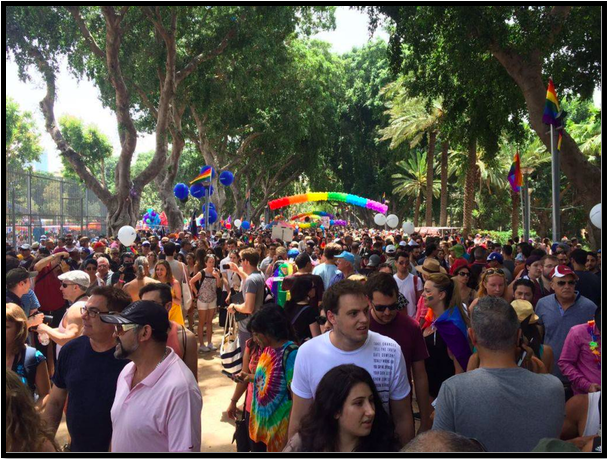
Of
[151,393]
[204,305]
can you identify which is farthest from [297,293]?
[204,305]

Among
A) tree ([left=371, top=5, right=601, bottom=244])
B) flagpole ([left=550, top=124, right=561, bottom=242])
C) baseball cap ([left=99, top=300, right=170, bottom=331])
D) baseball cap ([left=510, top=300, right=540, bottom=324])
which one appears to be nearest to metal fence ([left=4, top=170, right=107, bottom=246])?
tree ([left=371, top=5, right=601, bottom=244])

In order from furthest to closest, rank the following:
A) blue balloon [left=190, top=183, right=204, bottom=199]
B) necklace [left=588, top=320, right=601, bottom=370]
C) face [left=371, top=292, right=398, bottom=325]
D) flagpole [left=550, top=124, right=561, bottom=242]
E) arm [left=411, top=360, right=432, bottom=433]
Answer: blue balloon [left=190, top=183, right=204, bottom=199]
flagpole [left=550, top=124, right=561, bottom=242]
face [left=371, top=292, right=398, bottom=325]
necklace [left=588, top=320, right=601, bottom=370]
arm [left=411, top=360, right=432, bottom=433]

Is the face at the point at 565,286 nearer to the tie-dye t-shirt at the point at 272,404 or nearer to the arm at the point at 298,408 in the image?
the tie-dye t-shirt at the point at 272,404

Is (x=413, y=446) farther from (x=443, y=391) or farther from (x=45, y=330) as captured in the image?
(x=45, y=330)

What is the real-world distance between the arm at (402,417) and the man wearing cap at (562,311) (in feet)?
7.64

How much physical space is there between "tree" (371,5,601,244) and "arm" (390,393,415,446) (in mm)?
10573

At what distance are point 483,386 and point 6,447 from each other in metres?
2.06

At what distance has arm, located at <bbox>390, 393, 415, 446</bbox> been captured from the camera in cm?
336

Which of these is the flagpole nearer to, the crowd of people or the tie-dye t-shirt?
the crowd of people

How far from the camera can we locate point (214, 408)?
6973mm

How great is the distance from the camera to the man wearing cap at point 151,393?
A: 2.89 meters

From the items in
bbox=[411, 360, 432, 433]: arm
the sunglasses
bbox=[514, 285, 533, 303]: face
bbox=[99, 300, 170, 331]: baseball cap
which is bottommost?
bbox=[411, 360, 432, 433]: arm

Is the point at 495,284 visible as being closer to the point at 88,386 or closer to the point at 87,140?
the point at 88,386

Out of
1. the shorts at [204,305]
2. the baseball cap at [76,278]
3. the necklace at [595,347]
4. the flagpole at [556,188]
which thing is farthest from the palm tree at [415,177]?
the necklace at [595,347]
